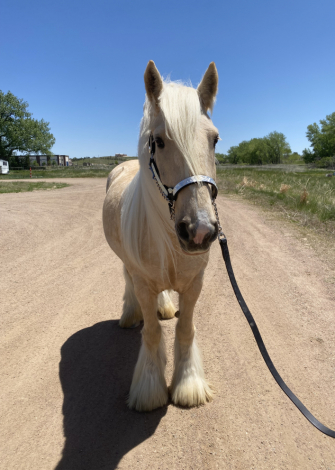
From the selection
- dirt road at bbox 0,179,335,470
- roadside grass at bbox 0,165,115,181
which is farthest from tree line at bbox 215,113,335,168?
dirt road at bbox 0,179,335,470

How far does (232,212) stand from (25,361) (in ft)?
27.8

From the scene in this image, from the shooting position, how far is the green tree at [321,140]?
5375 centimetres

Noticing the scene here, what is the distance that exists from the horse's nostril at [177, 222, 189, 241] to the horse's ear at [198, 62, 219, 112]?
89 cm

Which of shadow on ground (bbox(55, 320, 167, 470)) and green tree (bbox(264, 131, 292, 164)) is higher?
green tree (bbox(264, 131, 292, 164))

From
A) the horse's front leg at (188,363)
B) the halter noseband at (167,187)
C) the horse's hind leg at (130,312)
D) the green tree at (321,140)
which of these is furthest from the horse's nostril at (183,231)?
the green tree at (321,140)

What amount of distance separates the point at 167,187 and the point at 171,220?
288 millimetres

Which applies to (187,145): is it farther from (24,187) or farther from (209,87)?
(24,187)

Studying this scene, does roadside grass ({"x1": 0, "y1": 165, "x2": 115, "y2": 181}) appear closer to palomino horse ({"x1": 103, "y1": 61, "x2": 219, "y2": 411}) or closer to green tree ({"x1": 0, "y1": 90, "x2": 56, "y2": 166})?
green tree ({"x1": 0, "y1": 90, "x2": 56, "y2": 166})

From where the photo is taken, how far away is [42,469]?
6.09 ft

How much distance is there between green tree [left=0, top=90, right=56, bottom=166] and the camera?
144ft

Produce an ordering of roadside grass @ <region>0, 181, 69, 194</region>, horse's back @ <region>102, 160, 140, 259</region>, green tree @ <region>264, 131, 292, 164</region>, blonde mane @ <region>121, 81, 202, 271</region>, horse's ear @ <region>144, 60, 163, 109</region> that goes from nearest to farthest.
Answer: blonde mane @ <region>121, 81, 202, 271</region>, horse's ear @ <region>144, 60, 163, 109</region>, horse's back @ <region>102, 160, 140, 259</region>, roadside grass @ <region>0, 181, 69, 194</region>, green tree @ <region>264, 131, 292, 164</region>

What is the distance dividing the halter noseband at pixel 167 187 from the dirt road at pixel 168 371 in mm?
1585

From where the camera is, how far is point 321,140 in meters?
55.8

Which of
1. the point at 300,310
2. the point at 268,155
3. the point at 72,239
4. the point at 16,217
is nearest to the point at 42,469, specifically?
the point at 300,310
